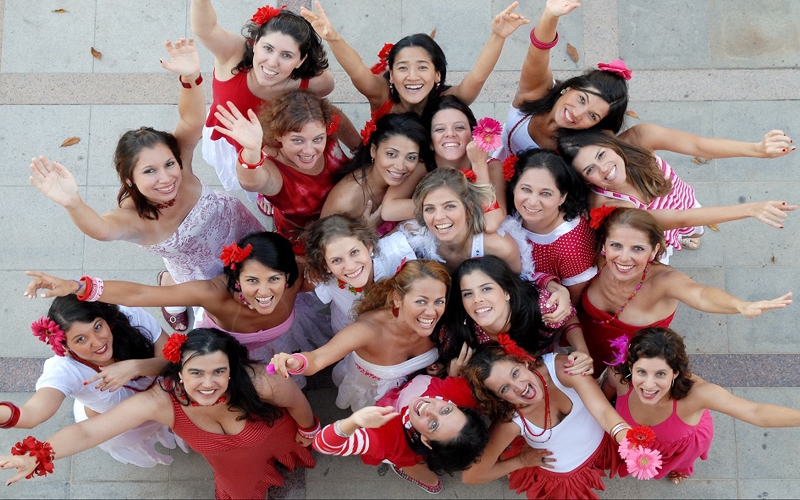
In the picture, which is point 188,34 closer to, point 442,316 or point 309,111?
point 309,111

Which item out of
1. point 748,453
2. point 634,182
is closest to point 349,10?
point 634,182

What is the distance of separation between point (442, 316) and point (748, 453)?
2.51 meters

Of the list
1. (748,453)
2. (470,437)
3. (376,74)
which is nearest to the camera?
(470,437)

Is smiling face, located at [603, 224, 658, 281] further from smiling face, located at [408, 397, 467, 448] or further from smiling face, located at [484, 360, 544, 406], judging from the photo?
A: smiling face, located at [408, 397, 467, 448]

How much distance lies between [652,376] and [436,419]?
3.80 feet

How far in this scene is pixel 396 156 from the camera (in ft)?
12.7

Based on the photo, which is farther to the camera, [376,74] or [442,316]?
[376,74]

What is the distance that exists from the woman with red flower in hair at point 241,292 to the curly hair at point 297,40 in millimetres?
1020

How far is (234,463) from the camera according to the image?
156 inches

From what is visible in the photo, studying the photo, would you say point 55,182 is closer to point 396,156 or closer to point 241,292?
point 241,292

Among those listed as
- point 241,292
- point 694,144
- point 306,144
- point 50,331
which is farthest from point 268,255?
point 694,144

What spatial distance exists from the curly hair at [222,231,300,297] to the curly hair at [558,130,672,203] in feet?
5.64

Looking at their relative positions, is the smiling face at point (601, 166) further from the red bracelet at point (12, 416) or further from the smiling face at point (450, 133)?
the red bracelet at point (12, 416)

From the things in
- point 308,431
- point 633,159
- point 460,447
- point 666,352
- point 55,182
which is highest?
point 633,159
